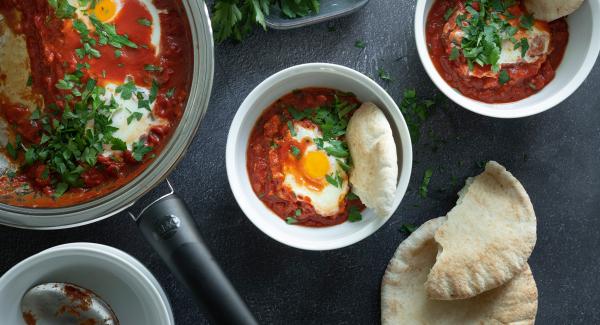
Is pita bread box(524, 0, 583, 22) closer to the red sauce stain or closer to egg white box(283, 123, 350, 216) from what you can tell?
egg white box(283, 123, 350, 216)

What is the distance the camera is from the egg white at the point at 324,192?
2992 millimetres

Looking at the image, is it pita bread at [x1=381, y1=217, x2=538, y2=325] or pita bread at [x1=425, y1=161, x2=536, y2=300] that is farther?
pita bread at [x1=381, y1=217, x2=538, y2=325]

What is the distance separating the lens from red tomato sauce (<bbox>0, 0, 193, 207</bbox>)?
2.87 metres

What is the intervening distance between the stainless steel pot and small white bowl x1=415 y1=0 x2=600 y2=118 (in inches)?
37.9

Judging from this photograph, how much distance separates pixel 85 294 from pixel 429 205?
166 centimetres

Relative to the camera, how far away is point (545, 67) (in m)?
3.19

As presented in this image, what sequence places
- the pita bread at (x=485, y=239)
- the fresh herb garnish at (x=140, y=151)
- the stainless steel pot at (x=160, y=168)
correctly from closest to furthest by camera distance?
the stainless steel pot at (x=160, y=168)
the fresh herb garnish at (x=140, y=151)
the pita bread at (x=485, y=239)

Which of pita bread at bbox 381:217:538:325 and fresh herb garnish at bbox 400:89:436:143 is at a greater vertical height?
fresh herb garnish at bbox 400:89:436:143

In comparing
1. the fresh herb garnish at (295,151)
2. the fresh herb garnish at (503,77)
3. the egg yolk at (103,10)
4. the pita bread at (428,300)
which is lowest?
the pita bread at (428,300)

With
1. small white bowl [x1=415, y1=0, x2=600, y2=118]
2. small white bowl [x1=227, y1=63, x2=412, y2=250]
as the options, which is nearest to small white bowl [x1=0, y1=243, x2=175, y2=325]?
small white bowl [x1=227, y1=63, x2=412, y2=250]

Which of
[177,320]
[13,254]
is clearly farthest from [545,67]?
[13,254]

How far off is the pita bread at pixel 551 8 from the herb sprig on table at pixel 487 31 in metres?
0.04

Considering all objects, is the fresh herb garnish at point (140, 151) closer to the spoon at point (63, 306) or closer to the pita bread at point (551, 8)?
the spoon at point (63, 306)

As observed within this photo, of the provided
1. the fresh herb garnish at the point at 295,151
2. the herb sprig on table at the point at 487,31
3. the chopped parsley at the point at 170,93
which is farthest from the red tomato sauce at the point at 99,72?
the herb sprig on table at the point at 487,31
